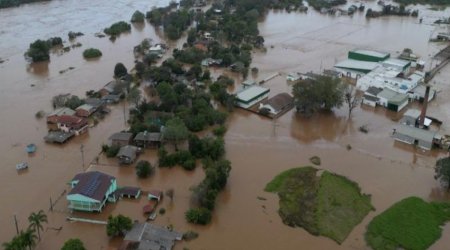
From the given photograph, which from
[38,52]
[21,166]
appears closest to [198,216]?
[21,166]

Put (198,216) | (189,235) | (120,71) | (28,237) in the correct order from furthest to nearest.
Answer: (120,71) < (198,216) < (189,235) < (28,237)

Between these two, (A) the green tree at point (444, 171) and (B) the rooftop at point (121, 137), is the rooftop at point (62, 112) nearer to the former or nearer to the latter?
(B) the rooftop at point (121, 137)

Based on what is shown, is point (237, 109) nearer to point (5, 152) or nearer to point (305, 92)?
point (305, 92)

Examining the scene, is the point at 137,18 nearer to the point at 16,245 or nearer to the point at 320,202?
the point at 320,202

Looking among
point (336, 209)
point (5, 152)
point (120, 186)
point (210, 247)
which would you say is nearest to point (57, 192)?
point (120, 186)

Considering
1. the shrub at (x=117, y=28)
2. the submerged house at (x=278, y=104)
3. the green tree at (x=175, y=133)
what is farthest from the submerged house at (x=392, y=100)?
the shrub at (x=117, y=28)

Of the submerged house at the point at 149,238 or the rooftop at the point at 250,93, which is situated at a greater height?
the rooftop at the point at 250,93
